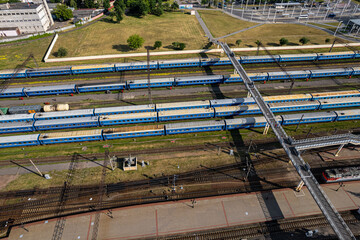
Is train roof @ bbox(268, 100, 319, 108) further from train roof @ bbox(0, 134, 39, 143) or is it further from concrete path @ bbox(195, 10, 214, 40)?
train roof @ bbox(0, 134, 39, 143)

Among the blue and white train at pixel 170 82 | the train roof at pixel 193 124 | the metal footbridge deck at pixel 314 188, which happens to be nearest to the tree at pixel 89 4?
the blue and white train at pixel 170 82

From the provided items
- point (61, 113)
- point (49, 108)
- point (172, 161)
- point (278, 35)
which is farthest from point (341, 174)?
point (278, 35)

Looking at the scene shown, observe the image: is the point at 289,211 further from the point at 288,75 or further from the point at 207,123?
the point at 288,75

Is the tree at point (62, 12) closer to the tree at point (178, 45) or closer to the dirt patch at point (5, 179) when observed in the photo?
the tree at point (178, 45)

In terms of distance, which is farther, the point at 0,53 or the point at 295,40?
the point at 295,40

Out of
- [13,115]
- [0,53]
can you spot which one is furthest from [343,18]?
[0,53]

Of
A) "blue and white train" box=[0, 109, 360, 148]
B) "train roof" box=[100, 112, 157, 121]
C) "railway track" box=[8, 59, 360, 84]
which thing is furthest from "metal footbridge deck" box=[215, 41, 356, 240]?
"railway track" box=[8, 59, 360, 84]

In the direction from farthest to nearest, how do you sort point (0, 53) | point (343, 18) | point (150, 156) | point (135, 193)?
point (343, 18)
point (0, 53)
point (150, 156)
point (135, 193)

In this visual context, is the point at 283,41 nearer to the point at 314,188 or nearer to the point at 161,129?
the point at 161,129
